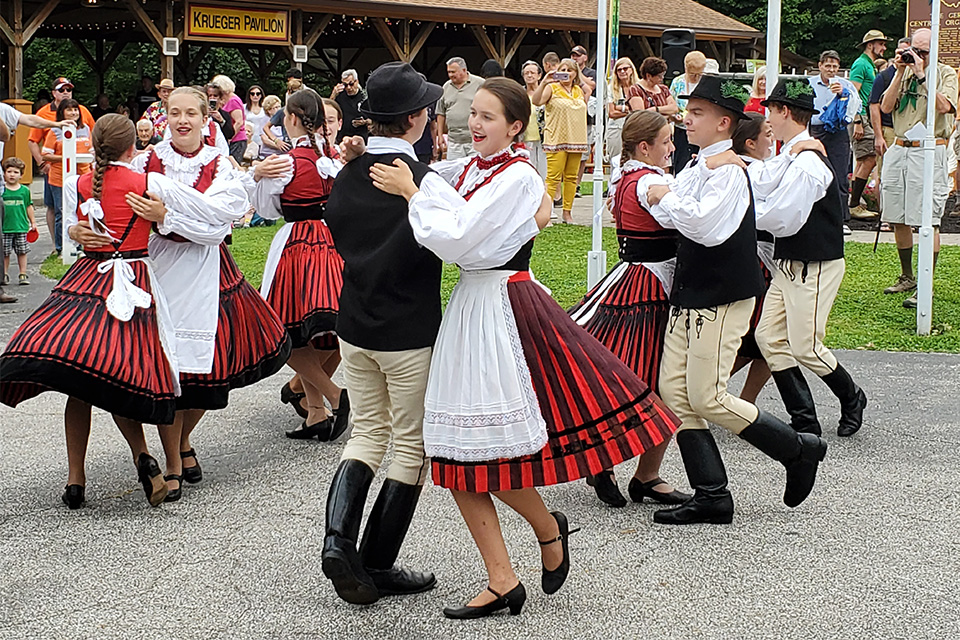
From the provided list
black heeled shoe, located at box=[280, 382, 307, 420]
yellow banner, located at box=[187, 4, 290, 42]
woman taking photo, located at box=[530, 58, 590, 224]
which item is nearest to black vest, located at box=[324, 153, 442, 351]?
black heeled shoe, located at box=[280, 382, 307, 420]

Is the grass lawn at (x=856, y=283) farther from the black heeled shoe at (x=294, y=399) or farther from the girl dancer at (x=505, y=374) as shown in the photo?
the girl dancer at (x=505, y=374)

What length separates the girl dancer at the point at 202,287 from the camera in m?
5.33

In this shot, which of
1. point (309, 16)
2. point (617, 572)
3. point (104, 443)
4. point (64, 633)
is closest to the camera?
point (64, 633)

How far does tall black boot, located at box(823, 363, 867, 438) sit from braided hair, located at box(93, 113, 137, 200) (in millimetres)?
3550

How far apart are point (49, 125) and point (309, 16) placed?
16663mm

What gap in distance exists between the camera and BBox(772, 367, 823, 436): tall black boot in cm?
591

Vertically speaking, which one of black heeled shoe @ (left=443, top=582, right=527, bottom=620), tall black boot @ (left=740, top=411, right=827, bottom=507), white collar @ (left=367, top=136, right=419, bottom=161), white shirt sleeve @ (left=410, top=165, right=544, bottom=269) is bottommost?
black heeled shoe @ (left=443, top=582, right=527, bottom=620)

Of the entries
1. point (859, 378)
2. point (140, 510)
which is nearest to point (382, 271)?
point (140, 510)

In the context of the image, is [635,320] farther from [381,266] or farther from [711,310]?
[381,266]

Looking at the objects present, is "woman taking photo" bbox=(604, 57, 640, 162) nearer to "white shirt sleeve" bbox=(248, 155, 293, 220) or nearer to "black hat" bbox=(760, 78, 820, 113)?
"black hat" bbox=(760, 78, 820, 113)

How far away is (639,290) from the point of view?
201 inches

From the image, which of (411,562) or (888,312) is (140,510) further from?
(888,312)

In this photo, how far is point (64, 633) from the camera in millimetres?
3850

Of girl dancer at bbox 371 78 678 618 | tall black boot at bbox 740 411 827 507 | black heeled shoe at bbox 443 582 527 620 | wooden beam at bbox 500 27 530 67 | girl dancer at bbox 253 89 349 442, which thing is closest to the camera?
girl dancer at bbox 371 78 678 618
